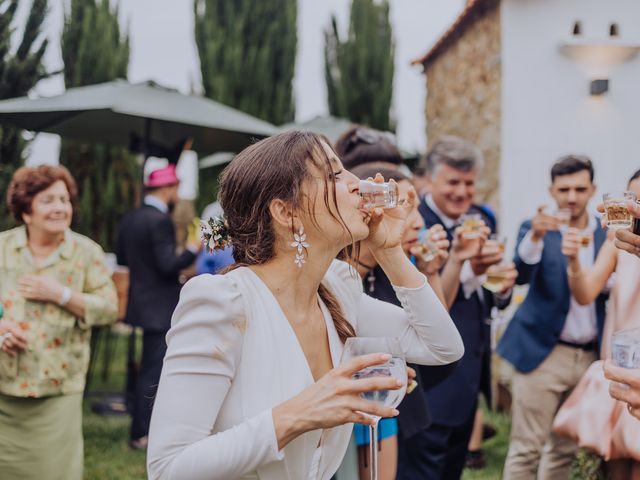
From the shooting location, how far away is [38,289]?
3.80 m

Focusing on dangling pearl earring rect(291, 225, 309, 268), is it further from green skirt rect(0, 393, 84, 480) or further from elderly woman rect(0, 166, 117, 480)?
green skirt rect(0, 393, 84, 480)

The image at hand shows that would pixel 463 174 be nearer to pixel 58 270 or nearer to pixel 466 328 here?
pixel 466 328

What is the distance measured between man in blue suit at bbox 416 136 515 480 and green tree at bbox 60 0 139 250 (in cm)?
724

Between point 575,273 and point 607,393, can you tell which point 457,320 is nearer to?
point 575,273

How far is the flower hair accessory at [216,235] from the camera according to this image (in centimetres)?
210

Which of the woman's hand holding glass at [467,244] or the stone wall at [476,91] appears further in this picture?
the stone wall at [476,91]

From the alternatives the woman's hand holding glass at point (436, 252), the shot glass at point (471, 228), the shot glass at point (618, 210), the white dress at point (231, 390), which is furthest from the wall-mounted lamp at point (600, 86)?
the white dress at point (231, 390)

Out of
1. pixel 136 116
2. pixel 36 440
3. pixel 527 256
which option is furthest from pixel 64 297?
pixel 136 116

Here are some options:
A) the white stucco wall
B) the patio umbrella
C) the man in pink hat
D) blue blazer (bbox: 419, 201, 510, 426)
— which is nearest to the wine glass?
blue blazer (bbox: 419, 201, 510, 426)

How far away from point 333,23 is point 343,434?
1363 centimetres

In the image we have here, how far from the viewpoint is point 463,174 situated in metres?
4.15

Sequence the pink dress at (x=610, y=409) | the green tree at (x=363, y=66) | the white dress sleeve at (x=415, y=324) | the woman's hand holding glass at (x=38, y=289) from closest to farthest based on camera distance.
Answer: the white dress sleeve at (x=415, y=324)
the pink dress at (x=610, y=409)
the woman's hand holding glass at (x=38, y=289)
the green tree at (x=363, y=66)

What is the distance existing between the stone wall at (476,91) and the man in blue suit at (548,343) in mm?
3991

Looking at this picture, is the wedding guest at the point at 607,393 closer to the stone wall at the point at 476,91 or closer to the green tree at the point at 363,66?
the stone wall at the point at 476,91
